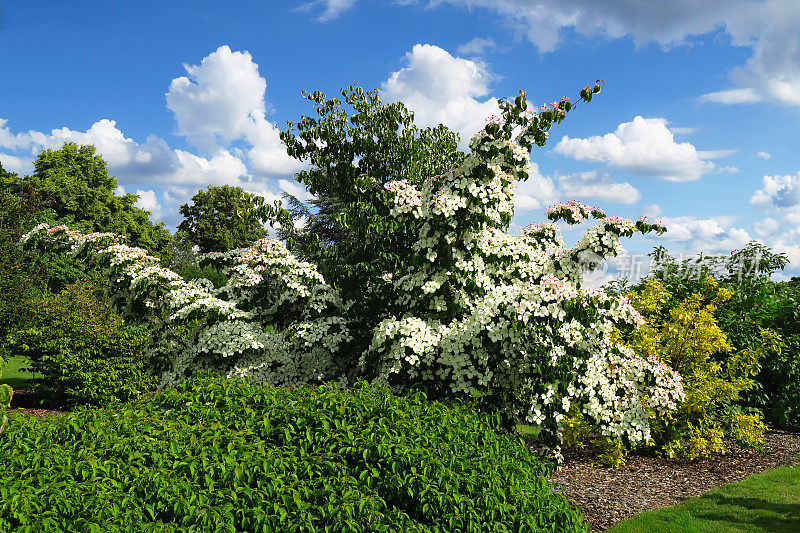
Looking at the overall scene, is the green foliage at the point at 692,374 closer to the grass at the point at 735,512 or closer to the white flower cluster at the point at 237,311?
the grass at the point at 735,512

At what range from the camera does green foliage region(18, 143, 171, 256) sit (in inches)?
1165

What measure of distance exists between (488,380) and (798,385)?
7887mm

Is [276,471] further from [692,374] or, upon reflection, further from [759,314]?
[759,314]

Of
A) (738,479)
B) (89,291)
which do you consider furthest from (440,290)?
(89,291)

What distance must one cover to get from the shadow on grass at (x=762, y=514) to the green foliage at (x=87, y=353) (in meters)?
9.61

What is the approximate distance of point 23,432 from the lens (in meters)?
4.44

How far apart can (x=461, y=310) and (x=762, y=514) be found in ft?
13.9

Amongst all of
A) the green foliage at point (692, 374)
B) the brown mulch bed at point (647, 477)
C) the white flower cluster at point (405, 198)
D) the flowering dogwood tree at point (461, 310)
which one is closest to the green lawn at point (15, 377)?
the flowering dogwood tree at point (461, 310)

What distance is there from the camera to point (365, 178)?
7.43m

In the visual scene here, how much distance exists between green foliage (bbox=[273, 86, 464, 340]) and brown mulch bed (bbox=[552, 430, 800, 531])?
3.32 meters

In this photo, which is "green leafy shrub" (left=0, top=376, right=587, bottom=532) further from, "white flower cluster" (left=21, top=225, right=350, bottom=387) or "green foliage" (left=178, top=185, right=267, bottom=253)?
"green foliage" (left=178, top=185, right=267, bottom=253)

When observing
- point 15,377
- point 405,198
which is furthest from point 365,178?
point 15,377

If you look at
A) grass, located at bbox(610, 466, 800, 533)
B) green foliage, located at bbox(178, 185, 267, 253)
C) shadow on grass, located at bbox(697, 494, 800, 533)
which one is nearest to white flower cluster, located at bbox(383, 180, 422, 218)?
grass, located at bbox(610, 466, 800, 533)

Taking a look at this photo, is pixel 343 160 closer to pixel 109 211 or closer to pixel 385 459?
pixel 385 459
